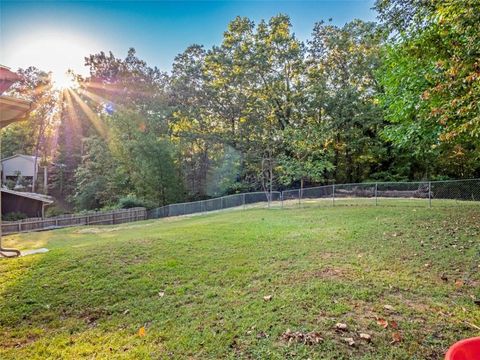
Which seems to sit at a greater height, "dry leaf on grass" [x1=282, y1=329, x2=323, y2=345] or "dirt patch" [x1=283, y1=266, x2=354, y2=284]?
"dirt patch" [x1=283, y1=266, x2=354, y2=284]

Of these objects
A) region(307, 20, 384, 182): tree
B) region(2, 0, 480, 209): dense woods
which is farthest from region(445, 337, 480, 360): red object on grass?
region(307, 20, 384, 182): tree

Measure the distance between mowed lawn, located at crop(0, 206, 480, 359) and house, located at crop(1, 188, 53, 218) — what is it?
18.6 m

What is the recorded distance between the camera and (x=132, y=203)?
78.1 feet

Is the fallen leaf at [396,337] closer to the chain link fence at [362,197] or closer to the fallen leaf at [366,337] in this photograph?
the fallen leaf at [366,337]

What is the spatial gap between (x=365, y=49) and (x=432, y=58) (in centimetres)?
1921

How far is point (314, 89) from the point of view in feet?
79.4

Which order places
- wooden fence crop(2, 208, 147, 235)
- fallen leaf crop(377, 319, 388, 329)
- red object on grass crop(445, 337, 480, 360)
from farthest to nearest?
wooden fence crop(2, 208, 147, 235), fallen leaf crop(377, 319, 388, 329), red object on grass crop(445, 337, 480, 360)

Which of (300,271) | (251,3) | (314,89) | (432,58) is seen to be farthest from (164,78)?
(300,271)

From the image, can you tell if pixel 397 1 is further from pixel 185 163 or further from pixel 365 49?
pixel 185 163

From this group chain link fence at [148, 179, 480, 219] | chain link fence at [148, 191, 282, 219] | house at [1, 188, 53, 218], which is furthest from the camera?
house at [1, 188, 53, 218]

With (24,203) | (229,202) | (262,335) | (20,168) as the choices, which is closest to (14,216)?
(24,203)

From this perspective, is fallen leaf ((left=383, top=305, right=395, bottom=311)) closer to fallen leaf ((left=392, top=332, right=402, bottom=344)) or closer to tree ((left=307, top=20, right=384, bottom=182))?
fallen leaf ((left=392, top=332, right=402, bottom=344))

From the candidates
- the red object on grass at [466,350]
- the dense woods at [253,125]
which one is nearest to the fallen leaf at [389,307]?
the red object on grass at [466,350]

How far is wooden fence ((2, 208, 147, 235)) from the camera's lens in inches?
683
